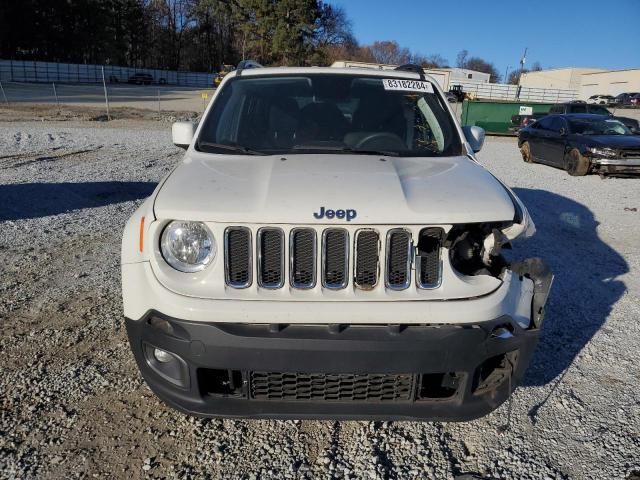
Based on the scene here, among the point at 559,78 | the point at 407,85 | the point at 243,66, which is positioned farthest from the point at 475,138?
the point at 559,78

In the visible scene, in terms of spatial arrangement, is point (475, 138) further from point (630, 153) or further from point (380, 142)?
point (630, 153)

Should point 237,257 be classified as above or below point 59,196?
above

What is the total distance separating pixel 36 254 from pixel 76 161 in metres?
6.36

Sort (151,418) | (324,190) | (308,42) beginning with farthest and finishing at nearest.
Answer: (308,42) → (151,418) → (324,190)

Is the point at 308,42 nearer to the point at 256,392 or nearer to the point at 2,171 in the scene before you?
the point at 2,171

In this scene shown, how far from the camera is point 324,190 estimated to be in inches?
96.5

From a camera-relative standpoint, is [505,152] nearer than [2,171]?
No

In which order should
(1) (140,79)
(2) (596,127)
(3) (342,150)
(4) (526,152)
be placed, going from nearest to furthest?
(3) (342,150)
(2) (596,127)
(4) (526,152)
(1) (140,79)

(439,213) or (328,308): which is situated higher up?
(439,213)

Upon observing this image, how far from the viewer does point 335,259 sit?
7.70ft

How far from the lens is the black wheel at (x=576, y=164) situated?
39.4 feet

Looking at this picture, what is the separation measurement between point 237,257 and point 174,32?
97.0 m

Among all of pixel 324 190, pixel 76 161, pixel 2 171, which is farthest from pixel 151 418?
pixel 76 161

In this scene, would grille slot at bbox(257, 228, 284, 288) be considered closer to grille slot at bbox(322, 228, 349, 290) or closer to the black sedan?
grille slot at bbox(322, 228, 349, 290)
